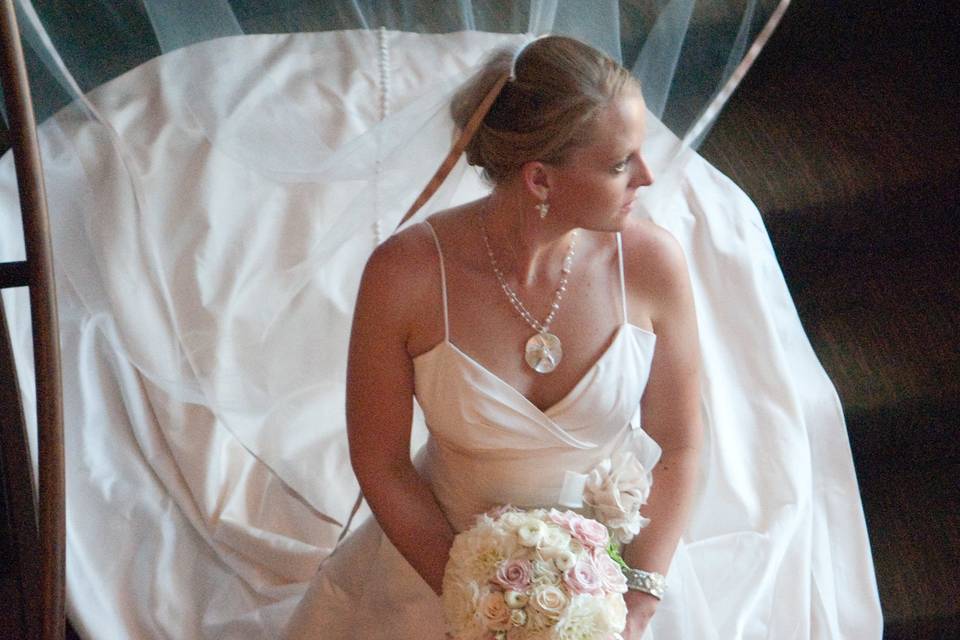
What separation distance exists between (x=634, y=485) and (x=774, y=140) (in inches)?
51.9

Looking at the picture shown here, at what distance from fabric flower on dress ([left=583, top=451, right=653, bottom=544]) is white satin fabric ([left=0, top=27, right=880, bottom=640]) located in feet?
0.70

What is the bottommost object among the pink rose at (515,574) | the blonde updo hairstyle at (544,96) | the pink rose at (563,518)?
the pink rose at (515,574)

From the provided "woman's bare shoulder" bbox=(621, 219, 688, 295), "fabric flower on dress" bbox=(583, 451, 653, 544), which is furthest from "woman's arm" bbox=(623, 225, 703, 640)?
"fabric flower on dress" bbox=(583, 451, 653, 544)

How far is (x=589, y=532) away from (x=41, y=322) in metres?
0.61

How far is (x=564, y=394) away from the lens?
1.39 metres

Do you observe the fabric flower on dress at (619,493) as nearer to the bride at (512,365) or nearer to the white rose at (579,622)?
the bride at (512,365)

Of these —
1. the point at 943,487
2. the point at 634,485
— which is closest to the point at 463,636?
the point at 634,485

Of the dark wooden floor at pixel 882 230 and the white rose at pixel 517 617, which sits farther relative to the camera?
the dark wooden floor at pixel 882 230

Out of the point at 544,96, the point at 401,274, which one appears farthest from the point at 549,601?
the point at 544,96

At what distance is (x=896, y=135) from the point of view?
229 cm

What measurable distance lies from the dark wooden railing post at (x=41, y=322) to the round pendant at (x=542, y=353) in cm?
56

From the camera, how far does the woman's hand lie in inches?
53.7

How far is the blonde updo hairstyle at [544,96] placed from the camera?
1.22 meters

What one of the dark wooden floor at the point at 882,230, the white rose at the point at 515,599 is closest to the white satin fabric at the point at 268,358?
the dark wooden floor at the point at 882,230
